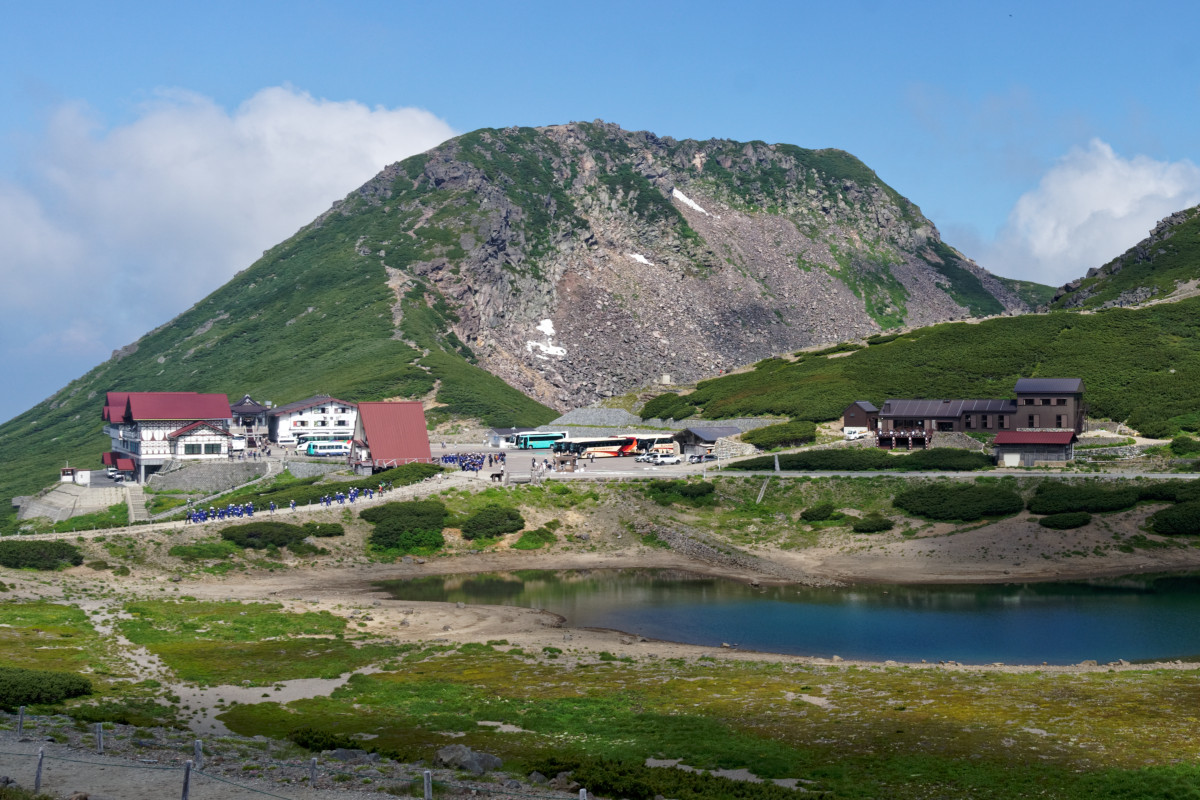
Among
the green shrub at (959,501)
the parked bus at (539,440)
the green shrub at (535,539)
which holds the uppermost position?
the parked bus at (539,440)

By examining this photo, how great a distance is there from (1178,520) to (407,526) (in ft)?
223

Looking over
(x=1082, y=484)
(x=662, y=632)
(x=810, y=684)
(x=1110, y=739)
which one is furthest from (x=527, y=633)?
(x=1082, y=484)

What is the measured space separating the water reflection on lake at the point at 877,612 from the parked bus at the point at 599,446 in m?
49.3

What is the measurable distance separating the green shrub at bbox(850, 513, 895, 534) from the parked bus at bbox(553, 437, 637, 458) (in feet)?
162

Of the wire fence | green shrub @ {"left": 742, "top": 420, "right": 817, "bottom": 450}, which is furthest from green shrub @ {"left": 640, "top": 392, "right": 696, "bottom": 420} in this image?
the wire fence

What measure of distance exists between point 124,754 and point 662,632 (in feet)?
130

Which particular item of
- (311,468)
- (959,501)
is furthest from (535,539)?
(959,501)

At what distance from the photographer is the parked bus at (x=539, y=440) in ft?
496

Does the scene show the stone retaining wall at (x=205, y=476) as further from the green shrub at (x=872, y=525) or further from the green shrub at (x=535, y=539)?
the green shrub at (x=872, y=525)

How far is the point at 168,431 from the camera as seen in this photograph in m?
128

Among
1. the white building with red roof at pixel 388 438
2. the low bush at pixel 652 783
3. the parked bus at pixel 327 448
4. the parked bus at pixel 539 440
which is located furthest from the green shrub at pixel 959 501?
the parked bus at pixel 327 448

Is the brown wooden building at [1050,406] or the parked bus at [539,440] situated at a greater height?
the brown wooden building at [1050,406]

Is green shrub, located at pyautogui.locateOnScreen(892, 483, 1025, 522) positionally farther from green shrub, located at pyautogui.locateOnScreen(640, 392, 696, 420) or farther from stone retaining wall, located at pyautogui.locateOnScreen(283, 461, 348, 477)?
green shrub, located at pyautogui.locateOnScreen(640, 392, 696, 420)

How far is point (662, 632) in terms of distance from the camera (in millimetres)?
68750
